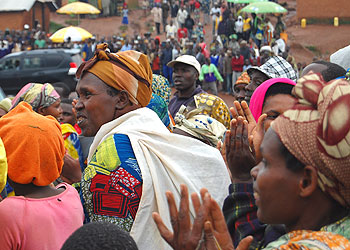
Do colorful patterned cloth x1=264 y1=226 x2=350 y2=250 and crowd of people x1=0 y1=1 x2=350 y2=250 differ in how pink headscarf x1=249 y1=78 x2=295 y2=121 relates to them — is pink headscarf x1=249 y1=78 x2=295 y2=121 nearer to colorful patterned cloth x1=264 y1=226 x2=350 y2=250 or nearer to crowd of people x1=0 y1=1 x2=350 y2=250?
crowd of people x1=0 y1=1 x2=350 y2=250

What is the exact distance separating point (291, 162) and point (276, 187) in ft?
0.38

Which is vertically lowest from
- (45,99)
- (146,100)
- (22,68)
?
(22,68)

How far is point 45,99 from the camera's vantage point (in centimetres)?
599

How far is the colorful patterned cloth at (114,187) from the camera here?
303cm

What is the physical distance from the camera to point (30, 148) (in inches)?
125

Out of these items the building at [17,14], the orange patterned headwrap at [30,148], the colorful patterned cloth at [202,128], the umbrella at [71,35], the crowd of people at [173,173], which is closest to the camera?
the crowd of people at [173,173]

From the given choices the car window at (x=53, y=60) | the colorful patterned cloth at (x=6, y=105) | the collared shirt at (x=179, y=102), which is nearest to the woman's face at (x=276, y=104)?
the colorful patterned cloth at (x=6, y=105)

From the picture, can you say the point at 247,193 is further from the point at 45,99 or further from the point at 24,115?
the point at 45,99

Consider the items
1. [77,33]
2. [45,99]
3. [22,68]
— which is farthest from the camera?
[77,33]

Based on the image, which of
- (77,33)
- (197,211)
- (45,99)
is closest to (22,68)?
(77,33)

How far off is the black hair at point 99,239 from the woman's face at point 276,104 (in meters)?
1.83

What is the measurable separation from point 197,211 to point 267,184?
282mm

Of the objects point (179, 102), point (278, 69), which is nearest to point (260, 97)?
point (278, 69)

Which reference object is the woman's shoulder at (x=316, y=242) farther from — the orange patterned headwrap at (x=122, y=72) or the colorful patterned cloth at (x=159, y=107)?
the colorful patterned cloth at (x=159, y=107)
